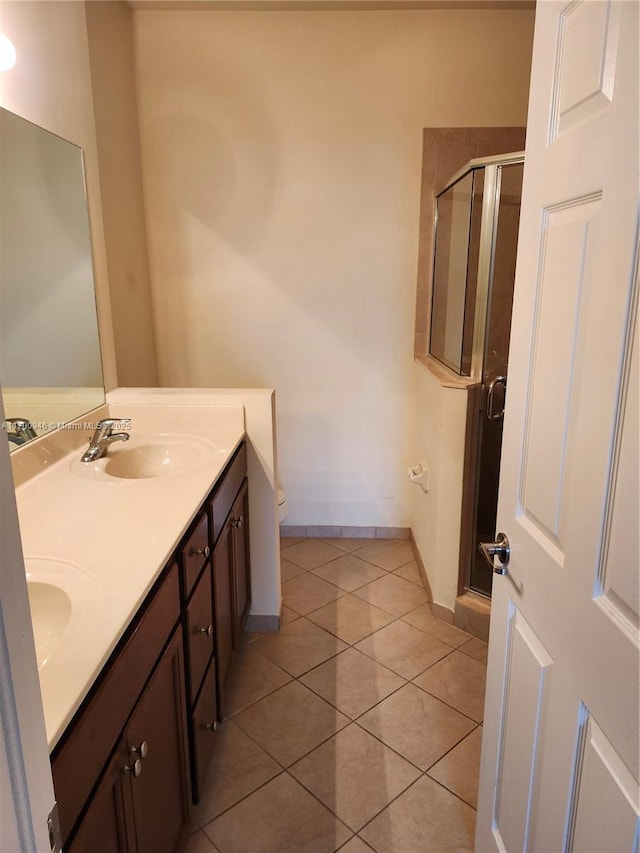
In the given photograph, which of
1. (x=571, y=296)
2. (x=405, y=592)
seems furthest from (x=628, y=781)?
(x=405, y=592)

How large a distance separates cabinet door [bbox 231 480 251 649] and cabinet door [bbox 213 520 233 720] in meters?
0.07

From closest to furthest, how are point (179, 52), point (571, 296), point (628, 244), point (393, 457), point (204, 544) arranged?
point (628, 244), point (571, 296), point (204, 544), point (179, 52), point (393, 457)

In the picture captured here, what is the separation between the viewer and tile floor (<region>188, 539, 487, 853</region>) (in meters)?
1.55

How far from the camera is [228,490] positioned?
73.8 inches

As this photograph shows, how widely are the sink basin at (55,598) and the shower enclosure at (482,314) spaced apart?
5.33ft

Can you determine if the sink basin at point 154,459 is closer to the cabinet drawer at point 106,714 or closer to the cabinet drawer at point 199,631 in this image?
the cabinet drawer at point 199,631

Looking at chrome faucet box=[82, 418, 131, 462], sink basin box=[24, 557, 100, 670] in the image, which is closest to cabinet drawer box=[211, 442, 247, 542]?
chrome faucet box=[82, 418, 131, 462]

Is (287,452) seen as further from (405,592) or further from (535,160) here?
(535,160)

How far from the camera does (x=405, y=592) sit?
2.73m

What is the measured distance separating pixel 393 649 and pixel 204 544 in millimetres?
1136

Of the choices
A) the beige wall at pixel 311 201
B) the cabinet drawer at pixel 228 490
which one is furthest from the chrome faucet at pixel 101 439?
the beige wall at pixel 311 201

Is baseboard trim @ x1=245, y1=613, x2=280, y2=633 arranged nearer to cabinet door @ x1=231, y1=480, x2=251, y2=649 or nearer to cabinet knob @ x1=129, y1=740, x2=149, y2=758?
cabinet door @ x1=231, y1=480, x2=251, y2=649

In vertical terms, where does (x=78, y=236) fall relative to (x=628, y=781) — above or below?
above

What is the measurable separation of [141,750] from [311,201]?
2.54 metres
